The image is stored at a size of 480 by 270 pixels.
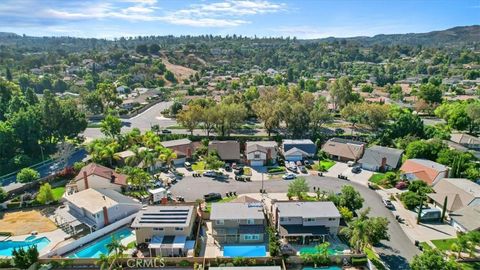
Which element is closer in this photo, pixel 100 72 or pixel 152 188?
pixel 152 188

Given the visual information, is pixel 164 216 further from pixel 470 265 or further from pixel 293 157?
pixel 470 265

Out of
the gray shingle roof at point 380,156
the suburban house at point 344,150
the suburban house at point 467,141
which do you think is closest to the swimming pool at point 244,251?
the gray shingle roof at point 380,156

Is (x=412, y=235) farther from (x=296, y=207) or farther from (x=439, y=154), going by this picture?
(x=439, y=154)

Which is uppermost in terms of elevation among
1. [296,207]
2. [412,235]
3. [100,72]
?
[100,72]

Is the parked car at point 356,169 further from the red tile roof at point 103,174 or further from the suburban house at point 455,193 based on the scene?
the red tile roof at point 103,174

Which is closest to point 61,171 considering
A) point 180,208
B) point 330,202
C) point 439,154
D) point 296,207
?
point 180,208

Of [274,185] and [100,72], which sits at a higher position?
[100,72]
